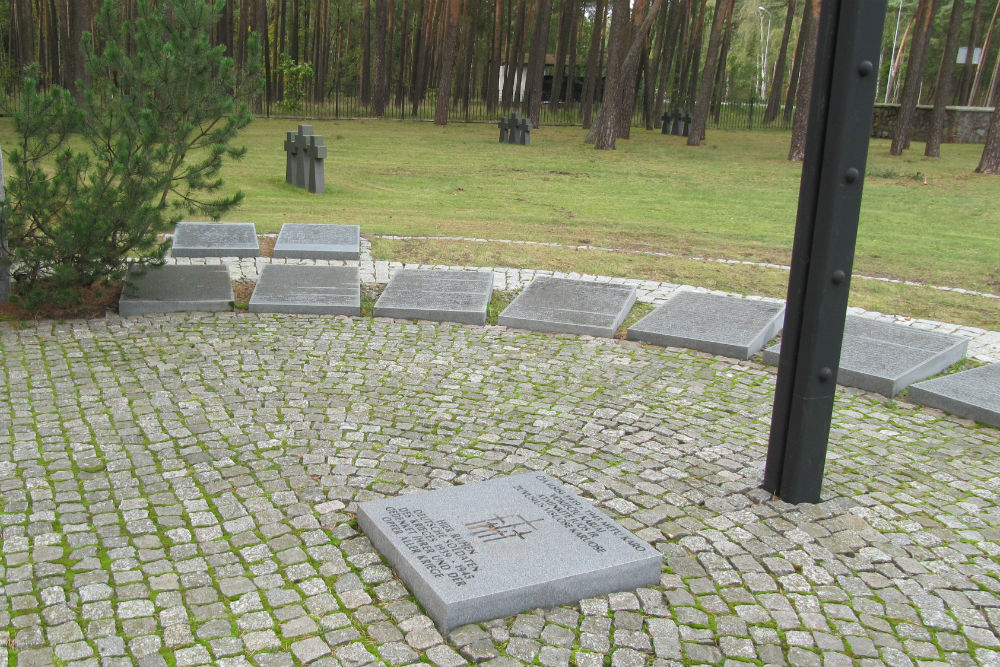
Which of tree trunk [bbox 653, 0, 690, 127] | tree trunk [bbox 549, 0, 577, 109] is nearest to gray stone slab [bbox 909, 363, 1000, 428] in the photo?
tree trunk [bbox 653, 0, 690, 127]

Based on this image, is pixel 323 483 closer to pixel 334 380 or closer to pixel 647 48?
pixel 334 380

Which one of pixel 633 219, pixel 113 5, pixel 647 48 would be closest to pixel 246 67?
pixel 113 5

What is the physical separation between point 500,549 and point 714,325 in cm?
413

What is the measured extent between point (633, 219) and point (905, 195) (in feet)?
25.1

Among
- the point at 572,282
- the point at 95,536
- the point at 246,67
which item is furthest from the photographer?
the point at 572,282

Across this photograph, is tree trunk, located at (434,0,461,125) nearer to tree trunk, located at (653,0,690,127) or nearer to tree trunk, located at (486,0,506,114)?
tree trunk, located at (486,0,506,114)

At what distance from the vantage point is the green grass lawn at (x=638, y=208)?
9.55 m

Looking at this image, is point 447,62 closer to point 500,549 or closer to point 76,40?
point 76,40

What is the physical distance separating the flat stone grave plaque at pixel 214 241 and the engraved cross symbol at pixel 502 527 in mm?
6117

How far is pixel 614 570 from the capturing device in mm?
3373

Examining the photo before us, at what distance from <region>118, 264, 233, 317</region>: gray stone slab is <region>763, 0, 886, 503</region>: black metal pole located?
482 cm

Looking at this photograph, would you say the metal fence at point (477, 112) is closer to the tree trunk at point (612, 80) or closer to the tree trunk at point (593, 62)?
the tree trunk at point (593, 62)

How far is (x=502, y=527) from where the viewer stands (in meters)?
3.64

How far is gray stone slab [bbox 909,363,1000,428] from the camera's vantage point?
5531 mm
